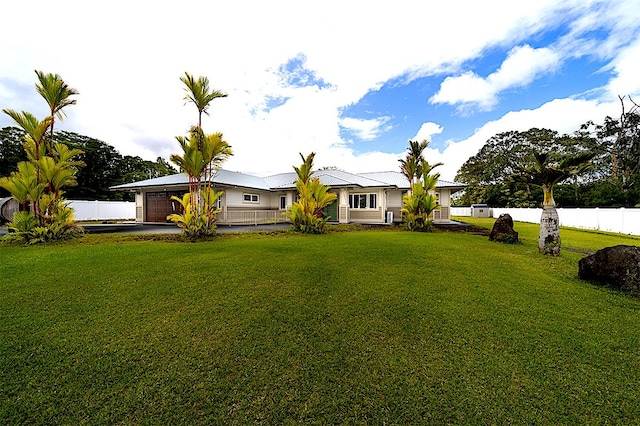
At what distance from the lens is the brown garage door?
17.7m

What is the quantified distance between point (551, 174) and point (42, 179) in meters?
15.9

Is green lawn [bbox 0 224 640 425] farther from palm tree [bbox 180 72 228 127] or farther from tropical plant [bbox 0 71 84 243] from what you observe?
palm tree [bbox 180 72 228 127]

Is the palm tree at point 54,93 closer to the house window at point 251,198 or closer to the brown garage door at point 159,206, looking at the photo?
the brown garage door at point 159,206

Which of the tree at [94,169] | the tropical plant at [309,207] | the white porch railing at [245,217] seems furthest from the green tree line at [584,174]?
the tree at [94,169]

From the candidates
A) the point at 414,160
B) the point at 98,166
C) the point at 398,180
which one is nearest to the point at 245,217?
the point at 414,160

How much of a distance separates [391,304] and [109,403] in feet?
11.1

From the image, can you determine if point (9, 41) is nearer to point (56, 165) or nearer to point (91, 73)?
point (91, 73)

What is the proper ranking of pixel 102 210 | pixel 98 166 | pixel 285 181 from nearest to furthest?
pixel 285 181 < pixel 102 210 < pixel 98 166

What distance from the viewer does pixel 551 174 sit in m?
7.22

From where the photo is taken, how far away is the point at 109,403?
222 cm

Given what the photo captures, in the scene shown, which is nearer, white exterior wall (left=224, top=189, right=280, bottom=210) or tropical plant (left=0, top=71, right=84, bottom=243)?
Result: tropical plant (left=0, top=71, right=84, bottom=243)

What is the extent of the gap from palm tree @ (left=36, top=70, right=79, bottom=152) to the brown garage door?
28.7 ft

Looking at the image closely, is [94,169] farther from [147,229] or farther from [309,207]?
[309,207]

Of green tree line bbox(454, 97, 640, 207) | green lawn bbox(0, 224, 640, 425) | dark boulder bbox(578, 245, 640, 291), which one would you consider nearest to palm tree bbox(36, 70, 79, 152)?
green lawn bbox(0, 224, 640, 425)
